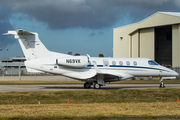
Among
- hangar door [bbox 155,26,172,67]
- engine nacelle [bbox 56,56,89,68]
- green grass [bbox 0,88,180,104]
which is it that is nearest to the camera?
green grass [bbox 0,88,180,104]

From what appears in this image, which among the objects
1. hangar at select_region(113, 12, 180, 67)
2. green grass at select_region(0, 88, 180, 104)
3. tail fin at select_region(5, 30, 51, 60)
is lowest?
green grass at select_region(0, 88, 180, 104)

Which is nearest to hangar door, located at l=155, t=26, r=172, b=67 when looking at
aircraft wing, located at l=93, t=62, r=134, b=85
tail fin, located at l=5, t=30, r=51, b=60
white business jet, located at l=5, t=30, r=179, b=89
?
white business jet, located at l=5, t=30, r=179, b=89

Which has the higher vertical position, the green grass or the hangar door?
the hangar door

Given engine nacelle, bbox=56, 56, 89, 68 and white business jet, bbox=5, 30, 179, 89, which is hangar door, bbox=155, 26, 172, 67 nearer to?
white business jet, bbox=5, 30, 179, 89

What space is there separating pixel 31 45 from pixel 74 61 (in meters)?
4.66

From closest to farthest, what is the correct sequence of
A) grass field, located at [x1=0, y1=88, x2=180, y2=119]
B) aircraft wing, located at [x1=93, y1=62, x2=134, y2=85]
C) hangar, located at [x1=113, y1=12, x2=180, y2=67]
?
1. grass field, located at [x1=0, y1=88, x2=180, y2=119]
2. aircraft wing, located at [x1=93, y1=62, x2=134, y2=85]
3. hangar, located at [x1=113, y1=12, x2=180, y2=67]

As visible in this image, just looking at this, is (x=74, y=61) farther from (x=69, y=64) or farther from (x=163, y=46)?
(x=163, y=46)

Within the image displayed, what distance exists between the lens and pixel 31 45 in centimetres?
2222

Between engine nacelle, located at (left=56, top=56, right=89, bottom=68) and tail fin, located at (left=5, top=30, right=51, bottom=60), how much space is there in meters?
1.92

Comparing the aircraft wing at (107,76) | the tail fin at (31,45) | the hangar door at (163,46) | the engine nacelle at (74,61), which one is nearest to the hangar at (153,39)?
the hangar door at (163,46)

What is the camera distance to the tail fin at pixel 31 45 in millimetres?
21938

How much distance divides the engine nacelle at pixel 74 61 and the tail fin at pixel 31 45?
1917 millimetres

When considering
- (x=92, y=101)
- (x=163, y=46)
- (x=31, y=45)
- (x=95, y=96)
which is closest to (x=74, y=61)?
(x=31, y=45)

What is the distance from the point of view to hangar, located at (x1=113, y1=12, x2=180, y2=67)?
45.1 meters
